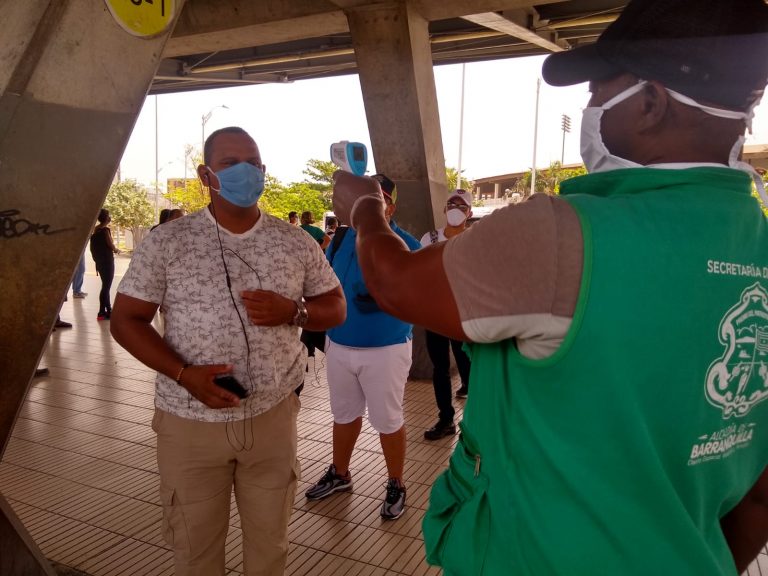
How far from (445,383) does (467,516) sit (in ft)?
12.5

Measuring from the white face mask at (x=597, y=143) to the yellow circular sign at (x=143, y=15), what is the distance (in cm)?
208

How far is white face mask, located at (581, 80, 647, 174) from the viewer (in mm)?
1142

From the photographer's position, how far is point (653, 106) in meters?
1.10

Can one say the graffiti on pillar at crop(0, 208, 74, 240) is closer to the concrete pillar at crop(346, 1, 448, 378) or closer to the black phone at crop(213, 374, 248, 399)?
the black phone at crop(213, 374, 248, 399)

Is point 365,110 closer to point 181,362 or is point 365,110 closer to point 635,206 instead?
point 181,362

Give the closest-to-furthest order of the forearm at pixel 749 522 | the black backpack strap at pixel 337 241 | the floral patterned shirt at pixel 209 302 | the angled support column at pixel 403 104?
the forearm at pixel 749 522 → the floral patterned shirt at pixel 209 302 → the black backpack strap at pixel 337 241 → the angled support column at pixel 403 104

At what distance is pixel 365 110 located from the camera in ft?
20.9

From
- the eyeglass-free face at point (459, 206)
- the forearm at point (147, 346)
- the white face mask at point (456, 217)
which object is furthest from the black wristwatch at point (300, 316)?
the eyeglass-free face at point (459, 206)

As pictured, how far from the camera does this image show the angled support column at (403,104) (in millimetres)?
6035

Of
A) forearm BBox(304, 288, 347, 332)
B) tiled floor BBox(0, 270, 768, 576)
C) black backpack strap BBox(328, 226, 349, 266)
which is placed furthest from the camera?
black backpack strap BBox(328, 226, 349, 266)

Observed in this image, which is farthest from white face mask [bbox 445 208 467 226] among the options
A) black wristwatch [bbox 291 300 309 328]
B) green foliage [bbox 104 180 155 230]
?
green foliage [bbox 104 180 155 230]

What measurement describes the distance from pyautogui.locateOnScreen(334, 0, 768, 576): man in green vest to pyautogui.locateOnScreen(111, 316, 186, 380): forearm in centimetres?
130

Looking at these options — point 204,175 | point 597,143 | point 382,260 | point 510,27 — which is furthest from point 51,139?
point 510,27

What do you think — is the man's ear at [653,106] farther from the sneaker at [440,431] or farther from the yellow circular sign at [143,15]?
the sneaker at [440,431]
